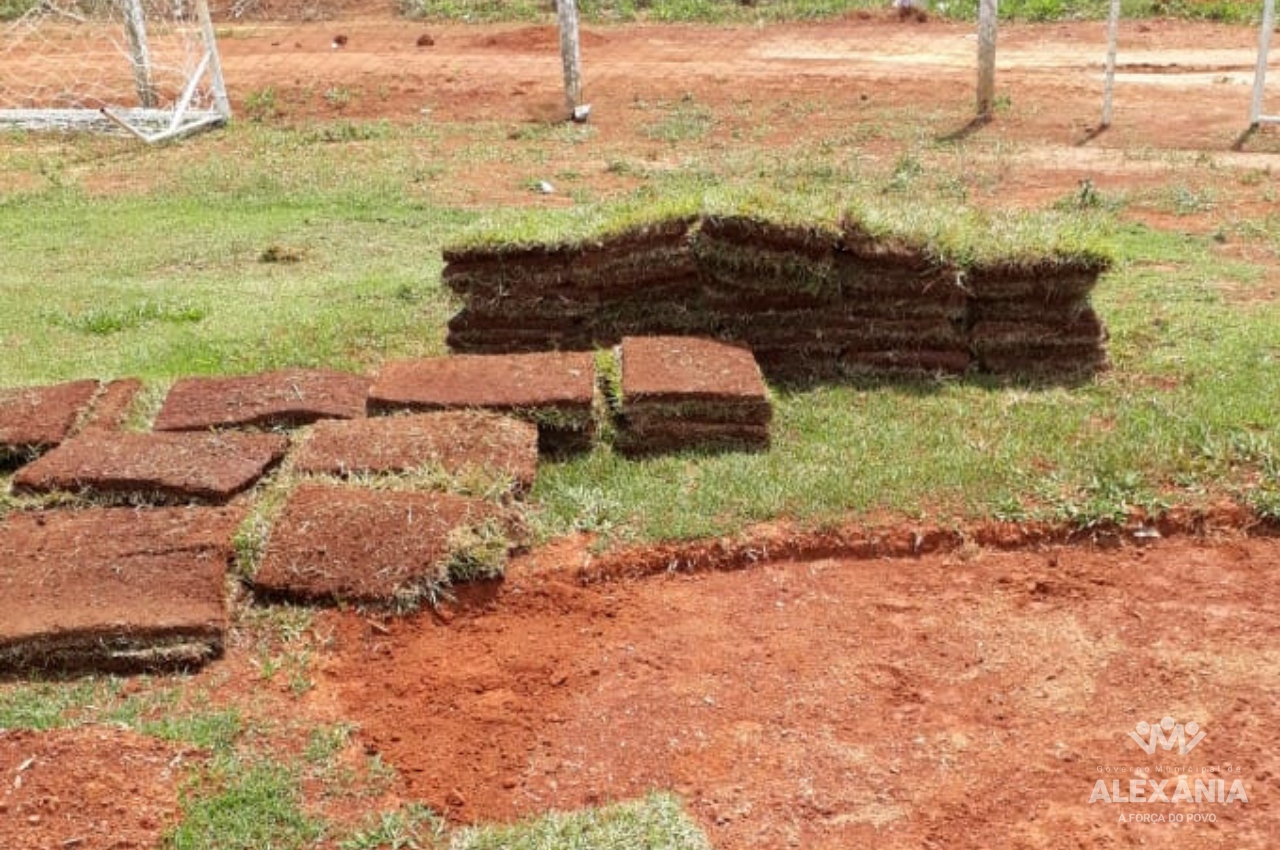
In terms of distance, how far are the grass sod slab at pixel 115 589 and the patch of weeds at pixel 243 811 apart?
2.22 feet

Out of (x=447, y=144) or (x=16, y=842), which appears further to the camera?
(x=447, y=144)

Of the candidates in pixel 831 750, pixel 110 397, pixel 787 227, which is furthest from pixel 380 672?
pixel 787 227

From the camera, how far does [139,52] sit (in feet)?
48.6

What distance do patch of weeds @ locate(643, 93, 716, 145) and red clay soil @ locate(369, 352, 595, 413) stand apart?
726cm

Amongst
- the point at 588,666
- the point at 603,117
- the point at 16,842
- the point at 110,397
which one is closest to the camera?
the point at 16,842

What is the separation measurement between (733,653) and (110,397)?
11.1ft

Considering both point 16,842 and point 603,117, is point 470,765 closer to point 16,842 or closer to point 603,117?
point 16,842

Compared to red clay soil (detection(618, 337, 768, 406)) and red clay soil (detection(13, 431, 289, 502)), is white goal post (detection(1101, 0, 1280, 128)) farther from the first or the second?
red clay soil (detection(13, 431, 289, 502))

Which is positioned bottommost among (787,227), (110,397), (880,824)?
(880,824)

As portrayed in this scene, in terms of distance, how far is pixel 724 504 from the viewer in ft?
16.8

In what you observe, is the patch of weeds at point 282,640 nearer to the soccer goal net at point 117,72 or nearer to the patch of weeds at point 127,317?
the patch of weeds at point 127,317

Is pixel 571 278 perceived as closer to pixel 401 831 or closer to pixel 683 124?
pixel 401 831

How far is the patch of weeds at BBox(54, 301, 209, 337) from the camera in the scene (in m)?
7.74

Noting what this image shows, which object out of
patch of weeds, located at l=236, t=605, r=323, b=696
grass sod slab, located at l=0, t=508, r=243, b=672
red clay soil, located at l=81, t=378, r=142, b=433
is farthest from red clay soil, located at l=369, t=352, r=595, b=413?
patch of weeds, located at l=236, t=605, r=323, b=696
